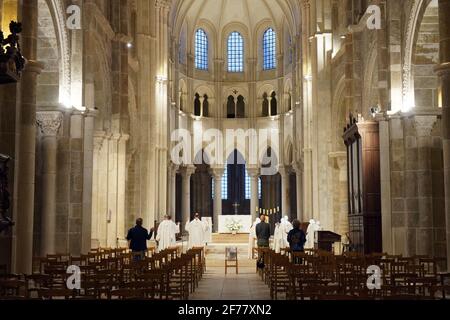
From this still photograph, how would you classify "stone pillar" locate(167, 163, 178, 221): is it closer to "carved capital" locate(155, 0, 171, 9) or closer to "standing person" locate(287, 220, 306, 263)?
"carved capital" locate(155, 0, 171, 9)

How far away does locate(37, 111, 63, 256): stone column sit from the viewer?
20.6 m

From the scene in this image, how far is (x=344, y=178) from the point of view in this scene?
108 feet

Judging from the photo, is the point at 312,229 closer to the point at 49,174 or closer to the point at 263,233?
the point at 263,233

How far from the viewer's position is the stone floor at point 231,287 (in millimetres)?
16469

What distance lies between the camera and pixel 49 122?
68.5 feet

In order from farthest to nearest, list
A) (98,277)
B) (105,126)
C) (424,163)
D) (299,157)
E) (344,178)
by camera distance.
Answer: (299,157)
(344,178)
(105,126)
(424,163)
(98,277)

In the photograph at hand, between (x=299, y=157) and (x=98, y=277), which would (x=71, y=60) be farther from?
(x=299, y=157)

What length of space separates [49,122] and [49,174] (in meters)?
1.60

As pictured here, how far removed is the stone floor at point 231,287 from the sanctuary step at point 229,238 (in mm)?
17366

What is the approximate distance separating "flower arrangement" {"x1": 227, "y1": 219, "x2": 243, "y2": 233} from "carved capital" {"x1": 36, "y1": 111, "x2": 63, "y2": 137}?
24.3 m

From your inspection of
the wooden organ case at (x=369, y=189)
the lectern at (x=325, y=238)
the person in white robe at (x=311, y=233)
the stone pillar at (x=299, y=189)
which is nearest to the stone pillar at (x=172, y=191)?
the stone pillar at (x=299, y=189)

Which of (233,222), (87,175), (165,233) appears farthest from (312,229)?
(233,222)
